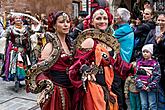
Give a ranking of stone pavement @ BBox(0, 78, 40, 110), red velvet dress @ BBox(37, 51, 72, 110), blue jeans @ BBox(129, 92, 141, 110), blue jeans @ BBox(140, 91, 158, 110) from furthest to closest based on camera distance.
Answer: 1. stone pavement @ BBox(0, 78, 40, 110)
2. blue jeans @ BBox(129, 92, 141, 110)
3. blue jeans @ BBox(140, 91, 158, 110)
4. red velvet dress @ BBox(37, 51, 72, 110)

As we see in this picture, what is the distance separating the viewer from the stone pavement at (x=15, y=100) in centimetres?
557

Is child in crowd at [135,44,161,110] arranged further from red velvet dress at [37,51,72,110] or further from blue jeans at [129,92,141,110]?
red velvet dress at [37,51,72,110]

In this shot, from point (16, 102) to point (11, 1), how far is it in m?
9.02

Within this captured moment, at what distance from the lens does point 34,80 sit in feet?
9.97

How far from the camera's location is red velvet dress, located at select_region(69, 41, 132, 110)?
2934 mm

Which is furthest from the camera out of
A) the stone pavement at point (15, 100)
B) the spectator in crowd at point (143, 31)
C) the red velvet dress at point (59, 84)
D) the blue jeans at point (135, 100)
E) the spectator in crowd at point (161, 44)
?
the stone pavement at point (15, 100)

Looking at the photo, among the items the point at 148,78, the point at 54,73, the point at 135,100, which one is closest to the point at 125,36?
the point at 148,78

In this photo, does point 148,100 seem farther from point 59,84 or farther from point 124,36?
point 59,84

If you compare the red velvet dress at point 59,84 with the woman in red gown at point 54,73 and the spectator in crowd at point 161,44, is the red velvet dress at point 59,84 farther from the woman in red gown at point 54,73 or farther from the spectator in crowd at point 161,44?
the spectator in crowd at point 161,44

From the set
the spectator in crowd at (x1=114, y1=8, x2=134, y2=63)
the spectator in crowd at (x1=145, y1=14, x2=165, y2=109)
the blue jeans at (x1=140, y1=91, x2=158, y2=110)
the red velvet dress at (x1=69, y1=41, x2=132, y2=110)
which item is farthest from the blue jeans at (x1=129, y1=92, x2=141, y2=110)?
the red velvet dress at (x1=69, y1=41, x2=132, y2=110)

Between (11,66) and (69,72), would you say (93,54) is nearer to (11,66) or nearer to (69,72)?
(69,72)

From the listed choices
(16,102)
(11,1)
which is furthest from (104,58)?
(11,1)

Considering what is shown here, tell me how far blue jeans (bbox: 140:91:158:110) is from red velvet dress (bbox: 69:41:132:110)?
141 centimetres

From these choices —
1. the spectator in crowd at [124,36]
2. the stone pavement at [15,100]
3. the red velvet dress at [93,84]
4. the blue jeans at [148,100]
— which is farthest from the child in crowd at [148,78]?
the stone pavement at [15,100]
